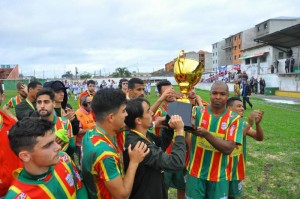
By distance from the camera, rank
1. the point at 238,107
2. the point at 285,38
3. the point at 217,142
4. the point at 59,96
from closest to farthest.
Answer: the point at 217,142 → the point at 238,107 → the point at 59,96 → the point at 285,38

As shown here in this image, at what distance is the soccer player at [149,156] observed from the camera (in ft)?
6.96

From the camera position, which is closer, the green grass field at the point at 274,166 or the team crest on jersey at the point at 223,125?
the team crest on jersey at the point at 223,125

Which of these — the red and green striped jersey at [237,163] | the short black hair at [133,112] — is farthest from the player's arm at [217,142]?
the short black hair at [133,112]

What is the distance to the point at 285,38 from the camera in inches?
1042

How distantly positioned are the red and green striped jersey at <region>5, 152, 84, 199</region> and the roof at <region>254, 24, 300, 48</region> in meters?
24.4

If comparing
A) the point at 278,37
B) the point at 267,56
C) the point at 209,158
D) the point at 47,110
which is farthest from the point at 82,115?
the point at 267,56

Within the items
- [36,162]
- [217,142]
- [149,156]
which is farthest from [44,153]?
[217,142]

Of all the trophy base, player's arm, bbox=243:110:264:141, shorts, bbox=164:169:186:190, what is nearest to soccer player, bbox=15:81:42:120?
shorts, bbox=164:169:186:190

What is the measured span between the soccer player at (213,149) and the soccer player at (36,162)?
1520 mm

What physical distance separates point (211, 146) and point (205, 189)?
1.63 feet

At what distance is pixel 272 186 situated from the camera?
4.95 metres

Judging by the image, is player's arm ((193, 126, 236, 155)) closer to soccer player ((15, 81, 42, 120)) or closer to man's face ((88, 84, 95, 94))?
soccer player ((15, 81, 42, 120))

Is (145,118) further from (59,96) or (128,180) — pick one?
(59,96)

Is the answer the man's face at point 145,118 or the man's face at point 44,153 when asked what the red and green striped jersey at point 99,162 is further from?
the man's face at point 145,118
